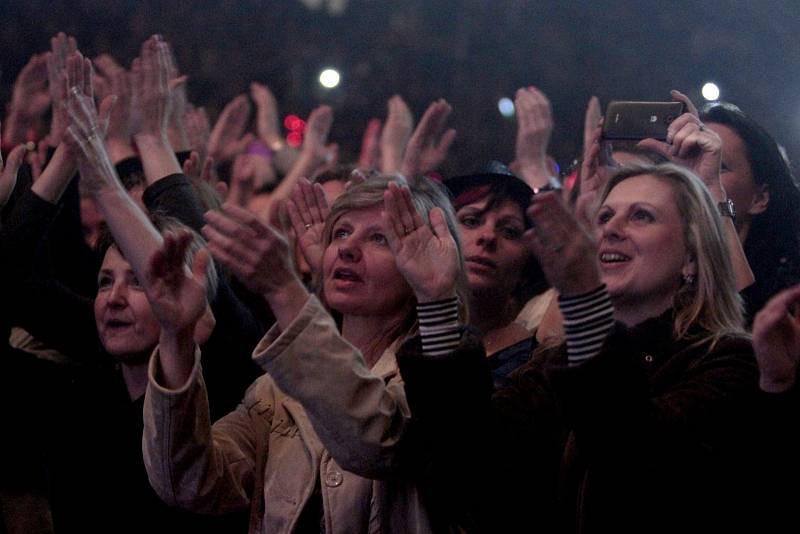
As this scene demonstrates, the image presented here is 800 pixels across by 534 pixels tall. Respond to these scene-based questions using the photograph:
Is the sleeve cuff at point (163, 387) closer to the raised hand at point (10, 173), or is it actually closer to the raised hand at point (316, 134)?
the raised hand at point (10, 173)

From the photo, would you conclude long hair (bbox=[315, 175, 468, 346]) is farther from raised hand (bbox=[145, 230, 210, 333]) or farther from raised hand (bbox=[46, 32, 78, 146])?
raised hand (bbox=[46, 32, 78, 146])

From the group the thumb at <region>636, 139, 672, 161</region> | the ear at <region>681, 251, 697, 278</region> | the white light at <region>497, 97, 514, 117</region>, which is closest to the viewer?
the ear at <region>681, 251, 697, 278</region>

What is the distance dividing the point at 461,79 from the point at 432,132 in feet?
7.39

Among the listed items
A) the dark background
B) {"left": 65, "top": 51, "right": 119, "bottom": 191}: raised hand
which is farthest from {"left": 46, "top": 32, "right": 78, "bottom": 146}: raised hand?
the dark background

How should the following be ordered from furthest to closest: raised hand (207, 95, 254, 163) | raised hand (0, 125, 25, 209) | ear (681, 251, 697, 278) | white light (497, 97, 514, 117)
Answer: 1. white light (497, 97, 514, 117)
2. raised hand (207, 95, 254, 163)
3. raised hand (0, 125, 25, 209)
4. ear (681, 251, 697, 278)

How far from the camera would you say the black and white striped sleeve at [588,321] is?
150 cm

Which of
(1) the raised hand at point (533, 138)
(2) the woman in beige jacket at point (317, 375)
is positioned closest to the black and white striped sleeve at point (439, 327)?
(2) the woman in beige jacket at point (317, 375)

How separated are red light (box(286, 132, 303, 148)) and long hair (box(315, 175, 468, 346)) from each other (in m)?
2.89

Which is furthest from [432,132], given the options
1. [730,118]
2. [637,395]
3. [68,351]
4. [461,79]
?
[461,79]

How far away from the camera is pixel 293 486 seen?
1803mm

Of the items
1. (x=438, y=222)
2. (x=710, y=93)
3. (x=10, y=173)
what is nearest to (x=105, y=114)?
(x=10, y=173)

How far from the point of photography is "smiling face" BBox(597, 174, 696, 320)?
1807 millimetres

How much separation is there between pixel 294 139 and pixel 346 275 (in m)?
3.18

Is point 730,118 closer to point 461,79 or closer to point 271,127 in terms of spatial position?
point 271,127
